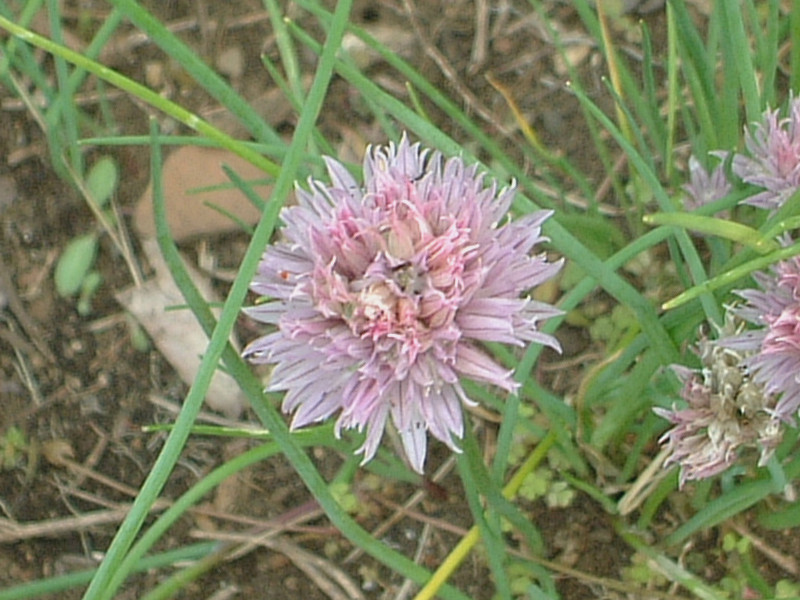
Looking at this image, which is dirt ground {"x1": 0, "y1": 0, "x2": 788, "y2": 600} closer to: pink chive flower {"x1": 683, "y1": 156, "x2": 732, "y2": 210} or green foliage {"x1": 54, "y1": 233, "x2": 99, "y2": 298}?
green foliage {"x1": 54, "y1": 233, "x2": 99, "y2": 298}

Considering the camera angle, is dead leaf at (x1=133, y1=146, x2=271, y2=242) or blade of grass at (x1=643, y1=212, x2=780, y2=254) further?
dead leaf at (x1=133, y1=146, x2=271, y2=242)

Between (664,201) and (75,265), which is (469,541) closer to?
(664,201)

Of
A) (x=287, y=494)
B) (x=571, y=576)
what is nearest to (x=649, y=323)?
(x=571, y=576)

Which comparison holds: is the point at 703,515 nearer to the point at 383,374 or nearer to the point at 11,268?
the point at 383,374

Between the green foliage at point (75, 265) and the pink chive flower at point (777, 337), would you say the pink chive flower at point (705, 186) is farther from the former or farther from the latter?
the green foliage at point (75, 265)

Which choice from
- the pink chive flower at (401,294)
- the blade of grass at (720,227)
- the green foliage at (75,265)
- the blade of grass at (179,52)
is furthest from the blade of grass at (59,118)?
the blade of grass at (720,227)

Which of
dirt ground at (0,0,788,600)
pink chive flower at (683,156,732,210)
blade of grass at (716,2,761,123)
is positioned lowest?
dirt ground at (0,0,788,600)

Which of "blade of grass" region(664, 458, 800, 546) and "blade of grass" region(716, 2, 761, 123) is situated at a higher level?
"blade of grass" region(716, 2, 761, 123)

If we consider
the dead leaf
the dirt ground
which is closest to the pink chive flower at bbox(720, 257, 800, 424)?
the dirt ground
